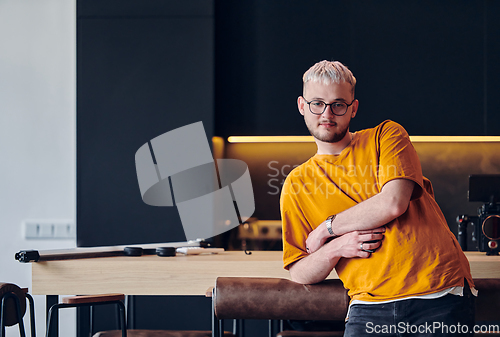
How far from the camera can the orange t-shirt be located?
1.04m

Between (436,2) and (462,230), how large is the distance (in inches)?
66.7

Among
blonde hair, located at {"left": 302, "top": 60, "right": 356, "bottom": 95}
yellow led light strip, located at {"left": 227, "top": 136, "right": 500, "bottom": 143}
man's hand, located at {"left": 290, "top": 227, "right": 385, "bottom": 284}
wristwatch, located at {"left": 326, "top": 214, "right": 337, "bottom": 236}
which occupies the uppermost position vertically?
blonde hair, located at {"left": 302, "top": 60, "right": 356, "bottom": 95}

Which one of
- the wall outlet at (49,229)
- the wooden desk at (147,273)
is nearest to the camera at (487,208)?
the wooden desk at (147,273)

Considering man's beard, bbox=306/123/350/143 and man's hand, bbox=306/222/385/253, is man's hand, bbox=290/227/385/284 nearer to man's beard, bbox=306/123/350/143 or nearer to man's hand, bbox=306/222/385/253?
man's hand, bbox=306/222/385/253

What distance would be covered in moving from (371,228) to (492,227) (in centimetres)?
145

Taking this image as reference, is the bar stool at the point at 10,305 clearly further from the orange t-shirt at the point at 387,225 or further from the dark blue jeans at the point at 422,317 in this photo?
the dark blue jeans at the point at 422,317

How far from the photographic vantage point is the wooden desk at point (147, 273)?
2014 mm

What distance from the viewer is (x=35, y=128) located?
3230 millimetres

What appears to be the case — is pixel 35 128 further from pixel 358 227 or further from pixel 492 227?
pixel 492 227

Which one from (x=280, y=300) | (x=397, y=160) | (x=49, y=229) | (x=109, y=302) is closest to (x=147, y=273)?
(x=109, y=302)

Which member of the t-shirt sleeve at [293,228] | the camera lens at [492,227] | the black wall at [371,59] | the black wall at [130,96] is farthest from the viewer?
the black wall at [371,59]

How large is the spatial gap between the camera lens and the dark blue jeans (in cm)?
132

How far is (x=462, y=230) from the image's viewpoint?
7.82 ft

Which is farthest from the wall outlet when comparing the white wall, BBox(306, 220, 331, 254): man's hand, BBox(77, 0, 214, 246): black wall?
BBox(306, 220, 331, 254): man's hand
